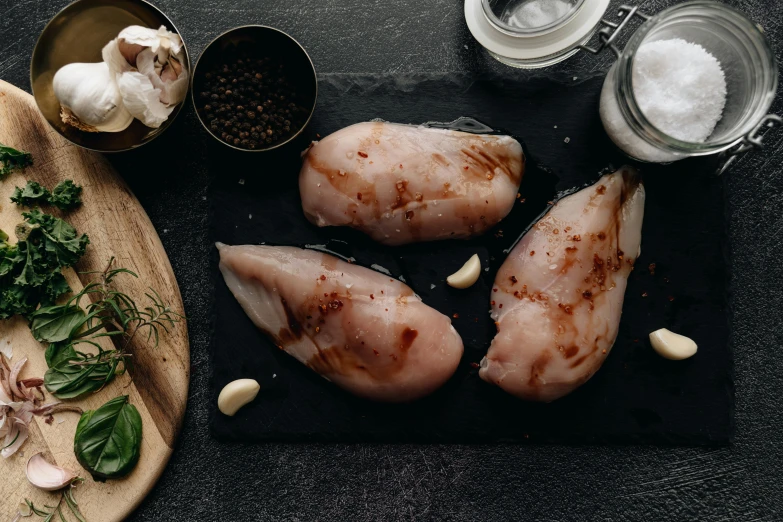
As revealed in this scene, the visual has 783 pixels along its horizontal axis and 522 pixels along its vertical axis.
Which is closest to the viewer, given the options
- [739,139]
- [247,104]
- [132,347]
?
[739,139]

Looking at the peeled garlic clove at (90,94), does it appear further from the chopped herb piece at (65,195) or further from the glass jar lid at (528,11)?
the glass jar lid at (528,11)

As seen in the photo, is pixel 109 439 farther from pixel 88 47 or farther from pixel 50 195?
pixel 88 47

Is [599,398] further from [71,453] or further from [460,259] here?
[71,453]

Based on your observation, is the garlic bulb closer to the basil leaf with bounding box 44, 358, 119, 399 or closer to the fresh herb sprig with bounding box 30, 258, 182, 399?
the fresh herb sprig with bounding box 30, 258, 182, 399

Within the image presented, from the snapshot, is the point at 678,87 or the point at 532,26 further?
the point at 532,26

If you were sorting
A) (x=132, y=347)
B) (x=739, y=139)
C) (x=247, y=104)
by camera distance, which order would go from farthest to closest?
1. (x=132, y=347)
2. (x=247, y=104)
3. (x=739, y=139)

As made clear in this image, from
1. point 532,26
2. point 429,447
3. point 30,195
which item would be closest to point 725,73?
point 532,26

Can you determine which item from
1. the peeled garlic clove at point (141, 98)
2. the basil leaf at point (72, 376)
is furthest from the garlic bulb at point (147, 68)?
the basil leaf at point (72, 376)

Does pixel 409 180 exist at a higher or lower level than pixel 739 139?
lower
